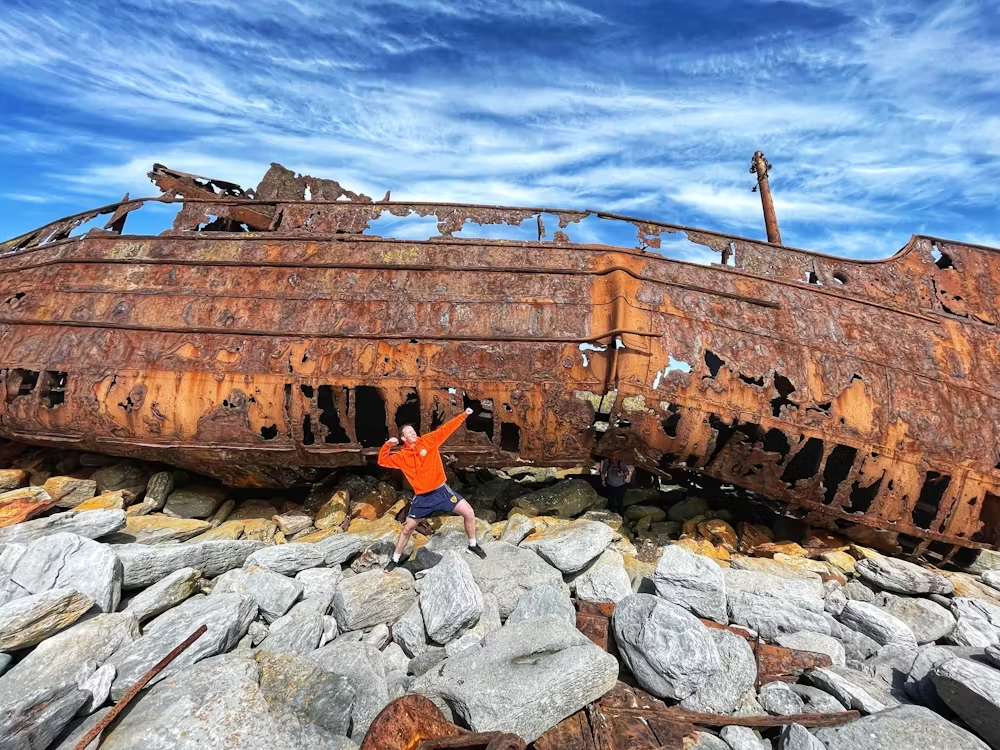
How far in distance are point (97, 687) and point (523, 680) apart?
195cm

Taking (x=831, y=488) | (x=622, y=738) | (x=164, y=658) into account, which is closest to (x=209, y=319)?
(x=164, y=658)

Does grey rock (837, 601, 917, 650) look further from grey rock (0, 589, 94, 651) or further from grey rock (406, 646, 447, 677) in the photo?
grey rock (0, 589, 94, 651)

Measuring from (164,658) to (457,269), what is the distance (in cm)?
355

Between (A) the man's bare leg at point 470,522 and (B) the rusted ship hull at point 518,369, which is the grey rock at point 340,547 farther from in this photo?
(A) the man's bare leg at point 470,522

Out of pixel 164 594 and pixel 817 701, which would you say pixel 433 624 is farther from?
pixel 817 701

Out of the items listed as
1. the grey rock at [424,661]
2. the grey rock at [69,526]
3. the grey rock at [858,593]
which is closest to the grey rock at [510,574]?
the grey rock at [424,661]

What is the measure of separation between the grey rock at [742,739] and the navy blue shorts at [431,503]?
213 cm

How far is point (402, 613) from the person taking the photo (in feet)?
10.5

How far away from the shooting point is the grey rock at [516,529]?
162 inches

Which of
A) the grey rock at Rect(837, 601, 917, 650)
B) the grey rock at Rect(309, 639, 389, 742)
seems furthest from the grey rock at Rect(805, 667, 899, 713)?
the grey rock at Rect(309, 639, 389, 742)

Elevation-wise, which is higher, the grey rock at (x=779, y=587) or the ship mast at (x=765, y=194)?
the ship mast at (x=765, y=194)

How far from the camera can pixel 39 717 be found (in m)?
1.95

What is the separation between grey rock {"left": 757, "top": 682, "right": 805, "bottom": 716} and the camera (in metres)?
2.57

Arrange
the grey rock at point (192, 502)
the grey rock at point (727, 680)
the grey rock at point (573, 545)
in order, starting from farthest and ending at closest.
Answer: the grey rock at point (192, 502) → the grey rock at point (573, 545) → the grey rock at point (727, 680)
